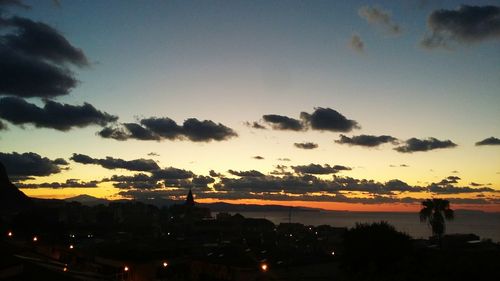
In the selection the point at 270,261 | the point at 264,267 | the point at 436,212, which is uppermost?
the point at 436,212

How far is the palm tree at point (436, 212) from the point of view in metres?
46.6

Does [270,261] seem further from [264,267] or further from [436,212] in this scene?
[436,212]

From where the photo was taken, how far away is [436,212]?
47062 millimetres

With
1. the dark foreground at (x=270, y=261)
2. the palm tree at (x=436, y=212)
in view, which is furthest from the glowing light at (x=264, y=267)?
the palm tree at (x=436, y=212)

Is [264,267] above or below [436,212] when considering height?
below

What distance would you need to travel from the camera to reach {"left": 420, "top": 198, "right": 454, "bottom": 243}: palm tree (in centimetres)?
4656

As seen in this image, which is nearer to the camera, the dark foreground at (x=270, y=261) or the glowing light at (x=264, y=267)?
the dark foreground at (x=270, y=261)

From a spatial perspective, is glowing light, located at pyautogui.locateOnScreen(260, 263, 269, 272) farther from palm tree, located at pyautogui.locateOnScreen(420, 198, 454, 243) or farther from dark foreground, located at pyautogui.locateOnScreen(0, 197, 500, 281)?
palm tree, located at pyautogui.locateOnScreen(420, 198, 454, 243)

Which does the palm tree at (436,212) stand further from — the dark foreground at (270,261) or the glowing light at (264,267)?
the glowing light at (264,267)

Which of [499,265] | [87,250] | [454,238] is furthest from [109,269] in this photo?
[454,238]

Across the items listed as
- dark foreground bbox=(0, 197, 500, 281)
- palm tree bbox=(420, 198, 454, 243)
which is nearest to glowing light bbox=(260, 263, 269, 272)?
dark foreground bbox=(0, 197, 500, 281)

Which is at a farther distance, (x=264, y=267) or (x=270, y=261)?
(x=270, y=261)

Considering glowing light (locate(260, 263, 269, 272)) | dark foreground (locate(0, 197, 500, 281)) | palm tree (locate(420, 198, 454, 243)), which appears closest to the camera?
dark foreground (locate(0, 197, 500, 281))

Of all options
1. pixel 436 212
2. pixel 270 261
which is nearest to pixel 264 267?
pixel 270 261
